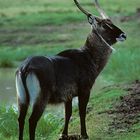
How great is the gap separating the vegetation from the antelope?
0.85m

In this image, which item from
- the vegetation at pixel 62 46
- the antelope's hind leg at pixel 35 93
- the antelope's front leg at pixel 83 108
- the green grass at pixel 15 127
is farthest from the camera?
the vegetation at pixel 62 46

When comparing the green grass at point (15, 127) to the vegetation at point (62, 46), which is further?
the vegetation at point (62, 46)

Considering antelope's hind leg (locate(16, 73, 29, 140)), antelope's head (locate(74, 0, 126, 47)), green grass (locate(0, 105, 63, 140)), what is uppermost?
antelope's head (locate(74, 0, 126, 47))

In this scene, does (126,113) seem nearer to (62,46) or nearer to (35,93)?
(35,93)

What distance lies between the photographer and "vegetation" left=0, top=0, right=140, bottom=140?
10.4 m

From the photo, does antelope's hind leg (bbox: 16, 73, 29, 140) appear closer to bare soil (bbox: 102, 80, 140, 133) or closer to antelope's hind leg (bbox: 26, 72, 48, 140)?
antelope's hind leg (bbox: 26, 72, 48, 140)

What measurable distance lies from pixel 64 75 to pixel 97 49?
37.3 inches

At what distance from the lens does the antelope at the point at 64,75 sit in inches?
320

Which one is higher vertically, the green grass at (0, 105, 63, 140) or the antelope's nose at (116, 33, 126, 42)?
the antelope's nose at (116, 33, 126, 42)

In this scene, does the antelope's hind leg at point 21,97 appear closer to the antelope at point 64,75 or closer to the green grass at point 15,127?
the antelope at point 64,75

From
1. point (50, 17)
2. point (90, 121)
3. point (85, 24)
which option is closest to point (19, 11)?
point (50, 17)

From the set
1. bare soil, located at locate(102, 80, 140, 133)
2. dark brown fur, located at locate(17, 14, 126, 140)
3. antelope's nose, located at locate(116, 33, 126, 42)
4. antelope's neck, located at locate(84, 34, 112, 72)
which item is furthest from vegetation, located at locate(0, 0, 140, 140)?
antelope's nose, located at locate(116, 33, 126, 42)

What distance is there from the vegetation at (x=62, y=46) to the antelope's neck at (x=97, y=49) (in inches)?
41.7

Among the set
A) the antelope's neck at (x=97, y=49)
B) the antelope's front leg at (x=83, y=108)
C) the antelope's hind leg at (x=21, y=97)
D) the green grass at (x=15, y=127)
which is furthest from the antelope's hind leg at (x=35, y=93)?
the green grass at (x=15, y=127)
